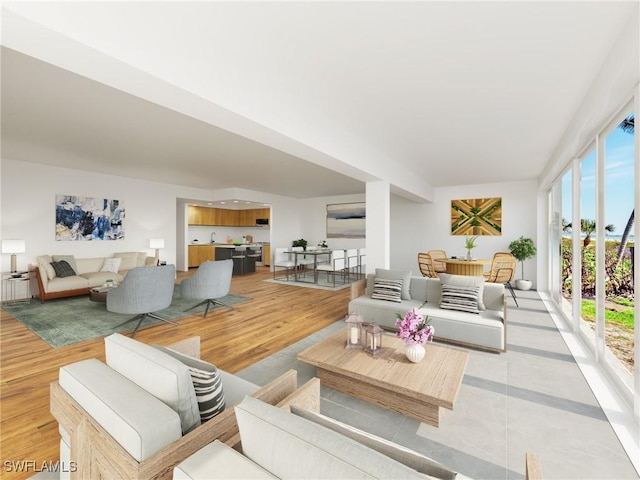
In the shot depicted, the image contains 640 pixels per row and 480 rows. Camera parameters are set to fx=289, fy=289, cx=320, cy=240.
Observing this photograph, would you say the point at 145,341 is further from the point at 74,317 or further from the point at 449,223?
the point at 449,223

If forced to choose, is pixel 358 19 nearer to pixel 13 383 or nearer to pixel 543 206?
pixel 13 383

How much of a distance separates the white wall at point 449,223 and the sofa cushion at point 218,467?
7.67 metres

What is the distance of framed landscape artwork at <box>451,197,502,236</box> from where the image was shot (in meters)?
7.07

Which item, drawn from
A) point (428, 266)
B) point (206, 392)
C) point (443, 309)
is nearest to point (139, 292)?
point (206, 392)

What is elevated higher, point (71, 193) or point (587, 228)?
point (71, 193)

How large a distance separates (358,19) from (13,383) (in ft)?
12.7

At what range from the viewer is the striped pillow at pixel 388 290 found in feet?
13.0

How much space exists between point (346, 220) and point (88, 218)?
6677mm

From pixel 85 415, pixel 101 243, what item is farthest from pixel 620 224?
pixel 101 243

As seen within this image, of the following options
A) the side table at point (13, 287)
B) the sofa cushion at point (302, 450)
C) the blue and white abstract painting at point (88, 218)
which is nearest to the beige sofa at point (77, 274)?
the side table at point (13, 287)

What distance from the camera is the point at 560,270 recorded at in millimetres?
5004

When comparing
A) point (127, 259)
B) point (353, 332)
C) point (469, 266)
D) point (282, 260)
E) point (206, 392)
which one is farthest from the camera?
point (282, 260)

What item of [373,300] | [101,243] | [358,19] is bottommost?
[373,300]

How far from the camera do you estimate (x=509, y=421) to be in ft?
6.57
